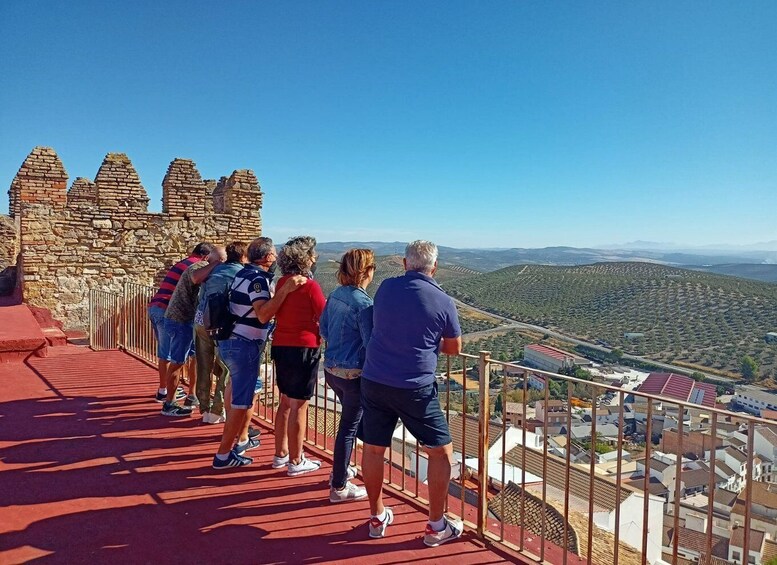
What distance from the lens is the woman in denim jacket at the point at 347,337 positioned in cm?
329

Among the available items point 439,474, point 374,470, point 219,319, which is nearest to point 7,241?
point 219,319

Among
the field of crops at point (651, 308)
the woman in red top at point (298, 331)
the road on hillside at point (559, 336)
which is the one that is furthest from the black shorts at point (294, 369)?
the field of crops at point (651, 308)

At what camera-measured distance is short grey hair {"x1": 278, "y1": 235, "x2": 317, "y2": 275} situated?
365 centimetres

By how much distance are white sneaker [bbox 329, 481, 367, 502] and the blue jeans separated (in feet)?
→ 0.12

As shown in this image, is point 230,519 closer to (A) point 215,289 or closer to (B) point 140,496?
(B) point 140,496

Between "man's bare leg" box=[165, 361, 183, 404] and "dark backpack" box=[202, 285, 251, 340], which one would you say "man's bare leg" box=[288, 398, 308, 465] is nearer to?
"dark backpack" box=[202, 285, 251, 340]

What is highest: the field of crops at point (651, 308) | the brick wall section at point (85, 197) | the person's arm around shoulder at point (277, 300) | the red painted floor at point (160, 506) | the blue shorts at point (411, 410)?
the brick wall section at point (85, 197)

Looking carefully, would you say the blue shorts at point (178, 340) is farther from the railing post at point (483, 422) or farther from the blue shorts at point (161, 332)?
the railing post at point (483, 422)

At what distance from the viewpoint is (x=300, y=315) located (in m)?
3.72

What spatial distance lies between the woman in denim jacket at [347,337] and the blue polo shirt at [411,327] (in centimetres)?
29

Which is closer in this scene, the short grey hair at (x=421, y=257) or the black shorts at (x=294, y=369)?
the short grey hair at (x=421, y=257)

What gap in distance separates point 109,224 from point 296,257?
8.41 m

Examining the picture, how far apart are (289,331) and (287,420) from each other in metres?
0.72

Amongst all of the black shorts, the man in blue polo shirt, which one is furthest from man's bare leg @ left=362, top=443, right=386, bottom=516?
the black shorts
